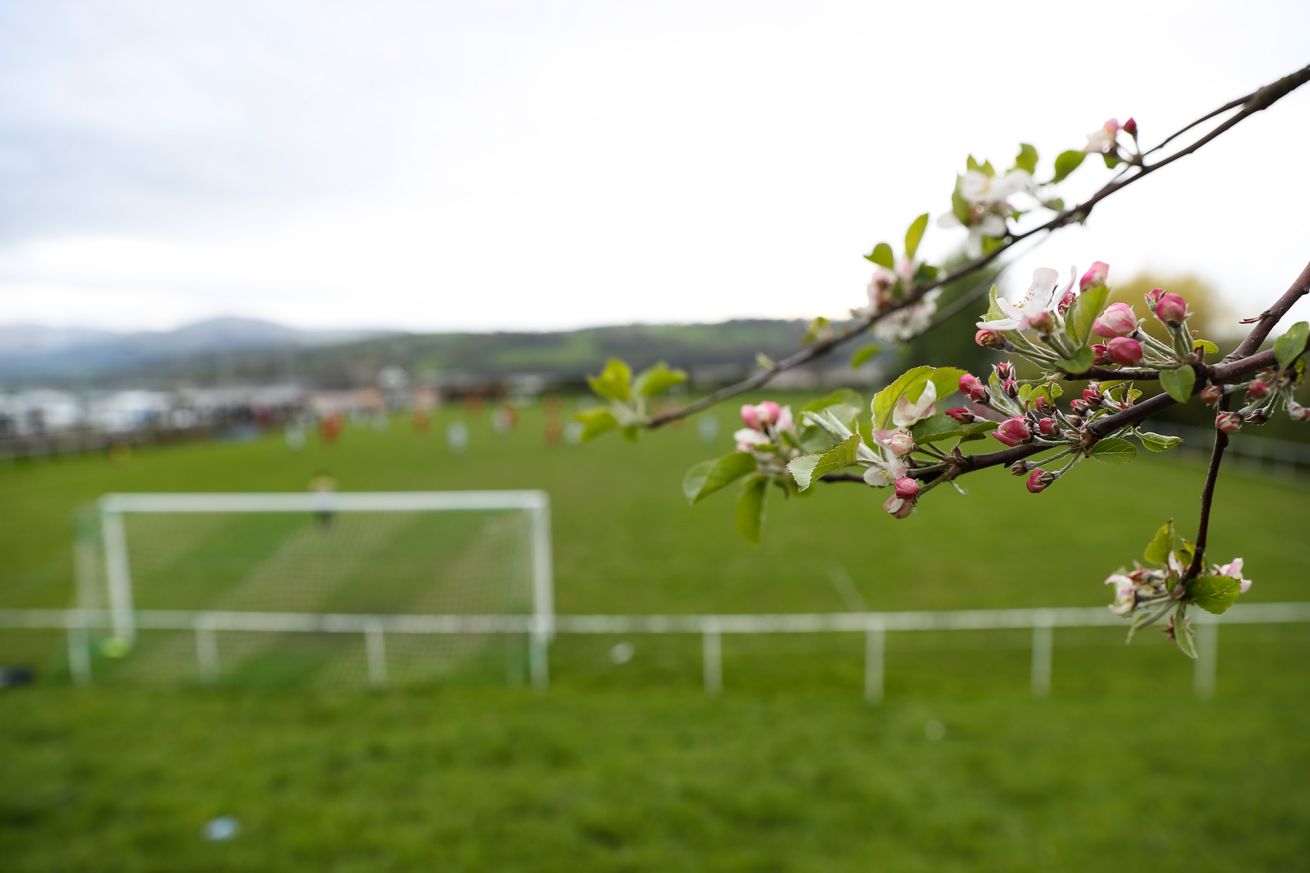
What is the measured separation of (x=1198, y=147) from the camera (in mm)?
718

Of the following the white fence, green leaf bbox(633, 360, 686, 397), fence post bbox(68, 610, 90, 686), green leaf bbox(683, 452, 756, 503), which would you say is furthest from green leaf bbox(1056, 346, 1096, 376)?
fence post bbox(68, 610, 90, 686)

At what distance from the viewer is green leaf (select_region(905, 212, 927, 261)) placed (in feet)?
3.50

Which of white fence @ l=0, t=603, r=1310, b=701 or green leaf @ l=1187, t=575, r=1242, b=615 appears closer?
green leaf @ l=1187, t=575, r=1242, b=615

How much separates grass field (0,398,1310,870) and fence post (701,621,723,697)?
0.19 m

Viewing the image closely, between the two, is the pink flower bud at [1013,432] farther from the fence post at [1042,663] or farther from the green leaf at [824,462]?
the fence post at [1042,663]

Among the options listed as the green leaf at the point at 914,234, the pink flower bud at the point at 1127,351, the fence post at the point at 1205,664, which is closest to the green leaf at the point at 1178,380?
the pink flower bud at the point at 1127,351

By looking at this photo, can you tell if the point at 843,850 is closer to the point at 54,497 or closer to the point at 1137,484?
the point at 1137,484

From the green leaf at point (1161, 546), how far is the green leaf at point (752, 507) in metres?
0.35

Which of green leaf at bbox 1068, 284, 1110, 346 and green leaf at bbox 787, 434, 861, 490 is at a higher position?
green leaf at bbox 1068, 284, 1110, 346

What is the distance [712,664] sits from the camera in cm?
773

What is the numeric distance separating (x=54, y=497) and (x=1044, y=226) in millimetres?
22571

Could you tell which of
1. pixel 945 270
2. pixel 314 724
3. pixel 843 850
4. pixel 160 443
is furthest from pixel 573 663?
pixel 160 443

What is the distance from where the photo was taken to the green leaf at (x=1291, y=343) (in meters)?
0.48

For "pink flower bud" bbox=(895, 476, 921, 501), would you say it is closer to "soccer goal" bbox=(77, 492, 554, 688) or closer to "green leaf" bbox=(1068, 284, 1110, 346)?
"green leaf" bbox=(1068, 284, 1110, 346)
